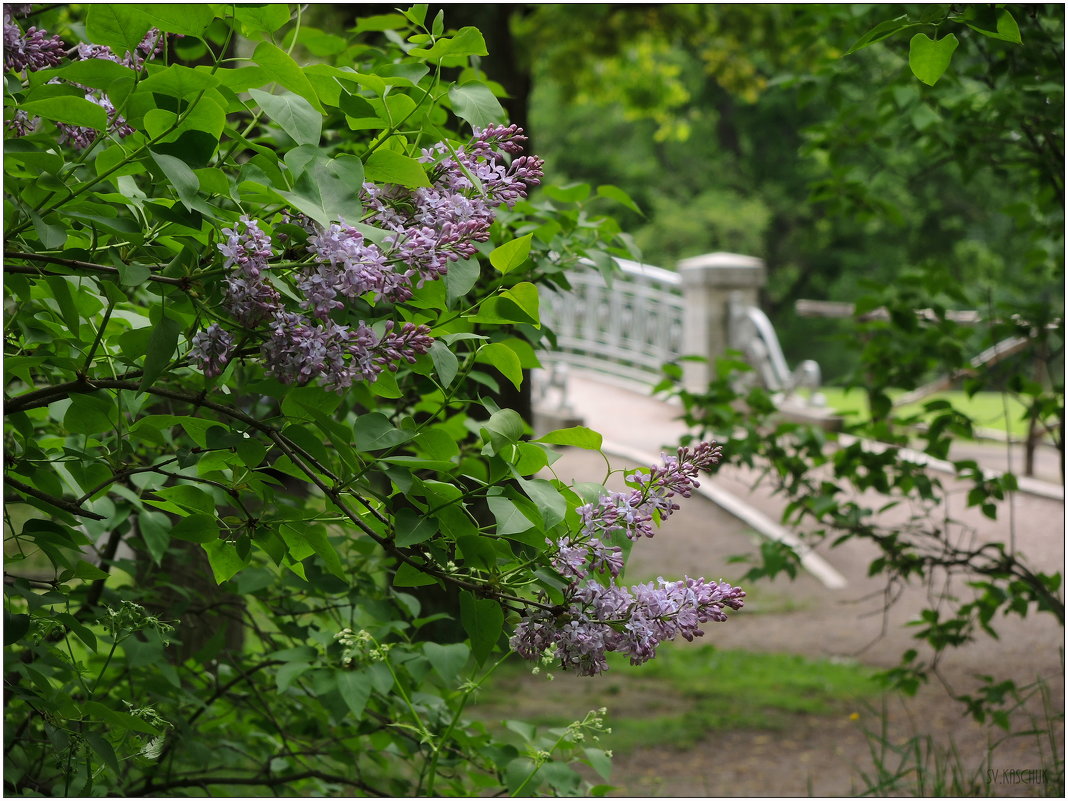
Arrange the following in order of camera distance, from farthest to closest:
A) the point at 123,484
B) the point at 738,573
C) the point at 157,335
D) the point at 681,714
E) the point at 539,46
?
the point at 539,46
the point at 738,573
the point at 681,714
the point at 123,484
the point at 157,335

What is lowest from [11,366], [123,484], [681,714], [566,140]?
[681,714]

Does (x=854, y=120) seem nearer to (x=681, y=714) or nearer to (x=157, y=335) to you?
(x=681, y=714)

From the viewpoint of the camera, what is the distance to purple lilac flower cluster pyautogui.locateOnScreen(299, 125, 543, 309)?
4.11ft

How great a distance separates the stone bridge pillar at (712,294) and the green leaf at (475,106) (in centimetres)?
1318

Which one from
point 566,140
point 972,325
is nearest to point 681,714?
point 972,325

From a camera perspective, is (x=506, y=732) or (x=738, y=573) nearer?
(x=506, y=732)

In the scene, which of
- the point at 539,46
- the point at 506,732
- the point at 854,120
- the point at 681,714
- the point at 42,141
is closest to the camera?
the point at 42,141

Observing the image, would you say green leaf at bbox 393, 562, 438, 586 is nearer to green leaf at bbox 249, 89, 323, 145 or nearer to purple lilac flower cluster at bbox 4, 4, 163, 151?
green leaf at bbox 249, 89, 323, 145

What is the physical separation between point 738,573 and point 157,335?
27.2 feet

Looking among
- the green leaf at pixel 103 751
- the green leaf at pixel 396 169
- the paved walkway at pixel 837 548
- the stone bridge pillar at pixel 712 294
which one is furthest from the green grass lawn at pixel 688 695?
the stone bridge pillar at pixel 712 294

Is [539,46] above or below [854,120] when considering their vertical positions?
Result: above

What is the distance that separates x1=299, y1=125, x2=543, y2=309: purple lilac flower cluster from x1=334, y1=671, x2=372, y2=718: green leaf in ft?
3.60

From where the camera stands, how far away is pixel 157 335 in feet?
4.23

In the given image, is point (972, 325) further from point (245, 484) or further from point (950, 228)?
point (950, 228)
